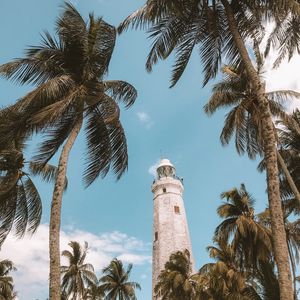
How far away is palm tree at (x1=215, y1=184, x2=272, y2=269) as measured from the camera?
84.9ft

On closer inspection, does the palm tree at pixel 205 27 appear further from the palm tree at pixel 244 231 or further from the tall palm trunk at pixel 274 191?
the palm tree at pixel 244 231

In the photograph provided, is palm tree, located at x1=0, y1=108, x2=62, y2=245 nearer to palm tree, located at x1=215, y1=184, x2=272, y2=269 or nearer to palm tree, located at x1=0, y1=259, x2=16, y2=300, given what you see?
palm tree, located at x1=215, y1=184, x2=272, y2=269

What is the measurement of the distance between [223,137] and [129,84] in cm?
785

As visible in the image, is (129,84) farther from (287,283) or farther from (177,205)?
(177,205)

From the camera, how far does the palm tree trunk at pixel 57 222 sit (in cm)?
1055

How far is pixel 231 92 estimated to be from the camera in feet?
70.6

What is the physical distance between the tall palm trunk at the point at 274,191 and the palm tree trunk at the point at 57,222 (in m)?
5.44

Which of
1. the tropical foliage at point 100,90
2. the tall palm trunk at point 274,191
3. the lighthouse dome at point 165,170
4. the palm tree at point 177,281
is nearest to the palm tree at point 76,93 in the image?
the tropical foliage at point 100,90

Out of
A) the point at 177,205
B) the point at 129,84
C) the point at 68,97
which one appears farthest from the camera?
the point at 177,205

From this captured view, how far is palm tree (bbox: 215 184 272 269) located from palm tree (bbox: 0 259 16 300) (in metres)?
24.6

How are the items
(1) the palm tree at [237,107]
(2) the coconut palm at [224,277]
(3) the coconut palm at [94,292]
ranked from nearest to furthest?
(1) the palm tree at [237,107] < (2) the coconut palm at [224,277] < (3) the coconut palm at [94,292]

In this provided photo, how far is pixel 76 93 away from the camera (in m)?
13.0

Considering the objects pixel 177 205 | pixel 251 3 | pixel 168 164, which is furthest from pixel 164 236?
pixel 251 3

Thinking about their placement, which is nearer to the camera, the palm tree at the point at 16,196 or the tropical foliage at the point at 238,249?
the palm tree at the point at 16,196
